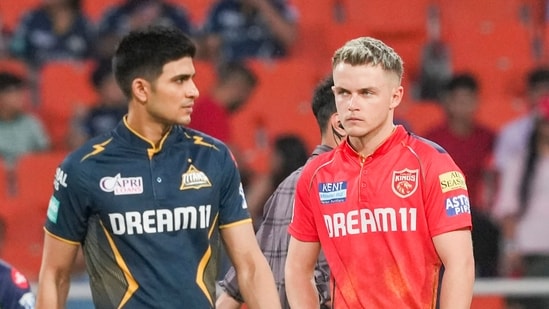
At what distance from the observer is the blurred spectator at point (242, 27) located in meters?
10.2

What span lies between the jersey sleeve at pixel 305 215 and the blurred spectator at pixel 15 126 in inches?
203

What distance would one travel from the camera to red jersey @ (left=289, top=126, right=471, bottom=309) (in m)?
4.23

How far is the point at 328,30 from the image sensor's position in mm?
10430

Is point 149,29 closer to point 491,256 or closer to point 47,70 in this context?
point 491,256

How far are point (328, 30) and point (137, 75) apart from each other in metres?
5.85

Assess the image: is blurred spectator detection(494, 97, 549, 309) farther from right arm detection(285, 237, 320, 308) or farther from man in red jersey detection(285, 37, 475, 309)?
man in red jersey detection(285, 37, 475, 309)

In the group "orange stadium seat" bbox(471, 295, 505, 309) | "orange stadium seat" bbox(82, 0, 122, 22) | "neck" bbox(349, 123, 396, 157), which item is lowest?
"orange stadium seat" bbox(471, 295, 505, 309)

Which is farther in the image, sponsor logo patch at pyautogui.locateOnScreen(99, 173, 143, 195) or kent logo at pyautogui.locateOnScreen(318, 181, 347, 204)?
sponsor logo patch at pyautogui.locateOnScreen(99, 173, 143, 195)

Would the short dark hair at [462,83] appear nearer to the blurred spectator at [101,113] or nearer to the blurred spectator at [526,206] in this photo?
the blurred spectator at [526,206]

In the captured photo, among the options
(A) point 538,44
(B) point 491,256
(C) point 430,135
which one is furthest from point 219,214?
(A) point 538,44

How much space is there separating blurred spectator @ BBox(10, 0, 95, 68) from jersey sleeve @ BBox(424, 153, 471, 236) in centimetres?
641

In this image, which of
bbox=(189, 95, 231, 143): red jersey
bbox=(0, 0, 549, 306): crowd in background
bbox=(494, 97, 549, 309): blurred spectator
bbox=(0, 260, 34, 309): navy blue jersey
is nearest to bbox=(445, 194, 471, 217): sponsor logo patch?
bbox=(0, 260, 34, 309): navy blue jersey

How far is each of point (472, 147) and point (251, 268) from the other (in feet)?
15.0

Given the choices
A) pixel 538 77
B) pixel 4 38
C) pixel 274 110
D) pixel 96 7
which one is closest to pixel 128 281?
pixel 274 110
